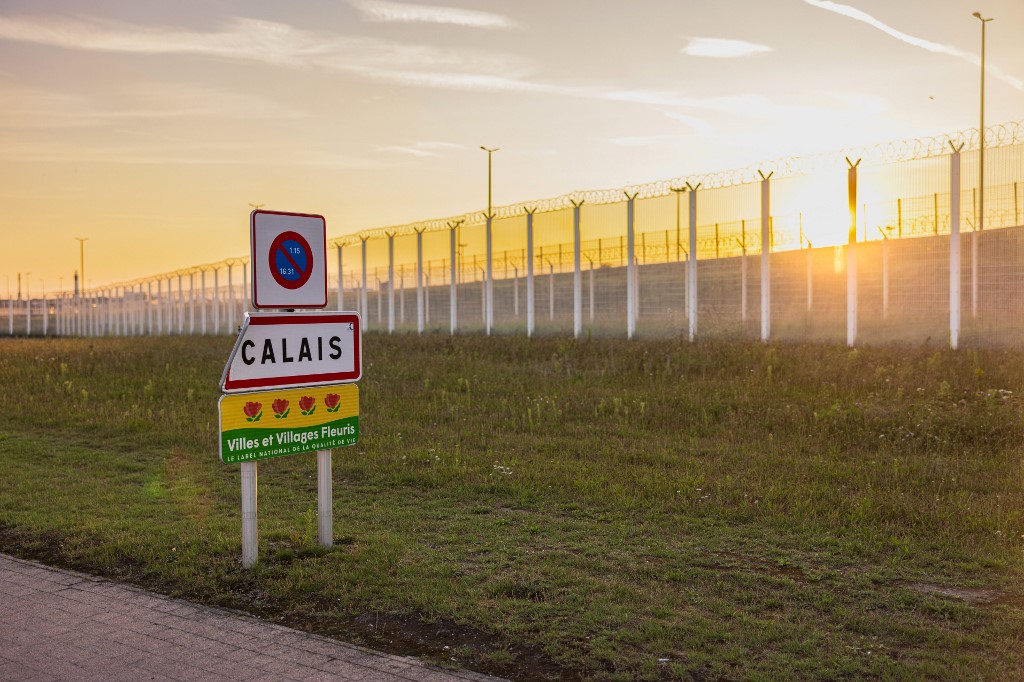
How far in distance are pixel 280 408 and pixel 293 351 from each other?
0.46 m

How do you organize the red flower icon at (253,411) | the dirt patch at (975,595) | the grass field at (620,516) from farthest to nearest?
the red flower icon at (253,411) < the dirt patch at (975,595) < the grass field at (620,516)

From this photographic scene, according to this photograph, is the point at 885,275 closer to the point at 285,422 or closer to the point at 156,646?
the point at 285,422

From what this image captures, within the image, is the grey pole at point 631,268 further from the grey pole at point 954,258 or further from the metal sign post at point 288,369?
the metal sign post at point 288,369

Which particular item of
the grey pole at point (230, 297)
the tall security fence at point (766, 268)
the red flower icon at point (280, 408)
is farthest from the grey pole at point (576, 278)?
the grey pole at point (230, 297)

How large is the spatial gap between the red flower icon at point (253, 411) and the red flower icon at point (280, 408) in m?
0.11

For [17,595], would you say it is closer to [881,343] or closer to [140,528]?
[140,528]

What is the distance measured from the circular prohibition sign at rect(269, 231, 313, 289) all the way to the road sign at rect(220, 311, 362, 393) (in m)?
0.27

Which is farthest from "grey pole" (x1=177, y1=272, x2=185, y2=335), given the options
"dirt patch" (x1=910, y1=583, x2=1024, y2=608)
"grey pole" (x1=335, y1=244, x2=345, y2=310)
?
"dirt patch" (x1=910, y1=583, x2=1024, y2=608)

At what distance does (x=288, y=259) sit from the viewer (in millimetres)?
7066

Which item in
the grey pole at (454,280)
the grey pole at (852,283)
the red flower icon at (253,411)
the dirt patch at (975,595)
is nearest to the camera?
the dirt patch at (975,595)

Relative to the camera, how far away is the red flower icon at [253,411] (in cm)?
682

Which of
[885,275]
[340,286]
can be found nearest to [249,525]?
[885,275]

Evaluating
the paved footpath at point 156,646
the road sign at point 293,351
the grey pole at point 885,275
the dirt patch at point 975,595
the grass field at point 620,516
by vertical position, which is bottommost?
the paved footpath at point 156,646

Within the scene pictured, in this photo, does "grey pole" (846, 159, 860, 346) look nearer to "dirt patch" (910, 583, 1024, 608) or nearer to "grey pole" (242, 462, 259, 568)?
"dirt patch" (910, 583, 1024, 608)
